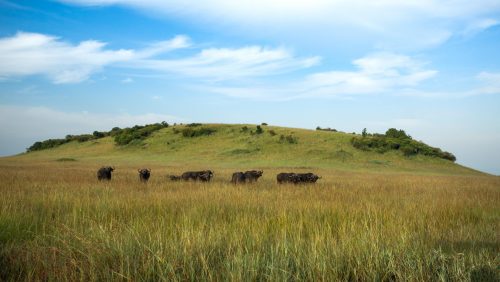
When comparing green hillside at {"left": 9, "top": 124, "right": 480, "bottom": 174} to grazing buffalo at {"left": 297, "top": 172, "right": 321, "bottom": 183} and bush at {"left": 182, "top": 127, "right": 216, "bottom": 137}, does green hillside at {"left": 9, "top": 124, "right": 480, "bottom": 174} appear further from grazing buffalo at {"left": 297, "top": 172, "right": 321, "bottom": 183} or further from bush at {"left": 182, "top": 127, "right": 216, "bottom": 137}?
grazing buffalo at {"left": 297, "top": 172, "right": 321, "bottom": 183}

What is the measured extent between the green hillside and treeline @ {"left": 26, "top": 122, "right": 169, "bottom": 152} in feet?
3.17

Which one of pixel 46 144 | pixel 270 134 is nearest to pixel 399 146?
pixel 270 134

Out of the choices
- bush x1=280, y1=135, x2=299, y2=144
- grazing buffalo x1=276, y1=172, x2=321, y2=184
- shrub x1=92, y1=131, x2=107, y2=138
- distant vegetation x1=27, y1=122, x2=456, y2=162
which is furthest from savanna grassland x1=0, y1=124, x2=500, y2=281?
shrub x1=92, y1=131, x2=107, y2=138

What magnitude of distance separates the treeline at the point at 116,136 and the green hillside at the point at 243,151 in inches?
38.0

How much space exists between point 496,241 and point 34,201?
9.89m

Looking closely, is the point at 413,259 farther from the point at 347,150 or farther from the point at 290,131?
the point at 290,131

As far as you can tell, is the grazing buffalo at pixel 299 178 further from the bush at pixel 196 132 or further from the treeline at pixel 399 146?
the bush at pixel 196 132

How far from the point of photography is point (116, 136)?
72875 millimetres

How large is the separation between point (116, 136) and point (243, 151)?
90.7 ft

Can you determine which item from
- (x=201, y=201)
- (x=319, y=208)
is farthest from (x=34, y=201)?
(x=319, y=208)

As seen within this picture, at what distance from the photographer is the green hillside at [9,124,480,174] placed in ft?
167

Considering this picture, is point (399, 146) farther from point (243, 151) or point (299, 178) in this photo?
Answer: point (299, 178)

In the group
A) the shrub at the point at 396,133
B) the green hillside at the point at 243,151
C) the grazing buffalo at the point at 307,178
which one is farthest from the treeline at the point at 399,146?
the grazing buffalo at the point at 307,178

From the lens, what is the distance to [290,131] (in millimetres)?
69438
